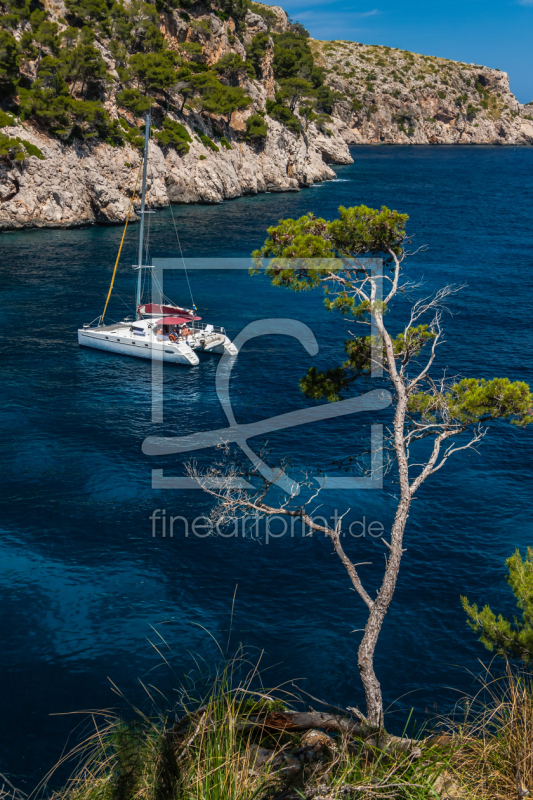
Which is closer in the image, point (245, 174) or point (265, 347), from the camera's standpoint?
point (265, 347)

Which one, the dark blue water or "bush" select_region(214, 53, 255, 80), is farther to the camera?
"bush" select_region(214, 53, 255, 80)

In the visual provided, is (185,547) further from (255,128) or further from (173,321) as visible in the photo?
(255,128)

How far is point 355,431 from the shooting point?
A: 45.2 meters

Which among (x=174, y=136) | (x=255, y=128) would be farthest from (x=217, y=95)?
(x=174, y=136)

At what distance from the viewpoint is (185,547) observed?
33844 millimetres

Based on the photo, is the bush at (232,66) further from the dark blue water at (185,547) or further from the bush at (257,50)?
the dark blue water at (185,547)

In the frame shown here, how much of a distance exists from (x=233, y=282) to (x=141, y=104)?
53234 millimetres

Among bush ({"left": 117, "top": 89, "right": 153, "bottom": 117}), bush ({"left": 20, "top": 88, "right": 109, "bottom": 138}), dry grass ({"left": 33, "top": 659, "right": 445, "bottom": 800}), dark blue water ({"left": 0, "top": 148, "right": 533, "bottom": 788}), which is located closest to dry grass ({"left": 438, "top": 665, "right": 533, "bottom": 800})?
dry grass ({"left": 33, "top": 659, "right": 445, "bottom": 800})

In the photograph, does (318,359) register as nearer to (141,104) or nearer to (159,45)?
(141,104)

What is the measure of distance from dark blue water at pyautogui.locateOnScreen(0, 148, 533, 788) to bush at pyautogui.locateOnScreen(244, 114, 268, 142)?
82583mm

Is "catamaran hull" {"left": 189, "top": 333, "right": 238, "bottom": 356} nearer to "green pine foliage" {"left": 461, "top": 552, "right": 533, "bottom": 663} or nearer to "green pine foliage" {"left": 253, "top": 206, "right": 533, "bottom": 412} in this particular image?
"green pine foliage" {"left": 253, "top": 206, "right": 533, "bottom": 412}

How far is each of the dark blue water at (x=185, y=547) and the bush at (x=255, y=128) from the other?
8258 centimetres

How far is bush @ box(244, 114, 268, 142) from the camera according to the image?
13875 cm

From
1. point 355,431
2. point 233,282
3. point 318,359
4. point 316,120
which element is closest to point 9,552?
point 355,431
